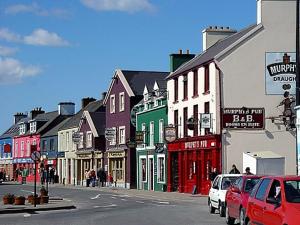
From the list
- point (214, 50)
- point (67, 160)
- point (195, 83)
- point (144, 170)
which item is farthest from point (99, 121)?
point (214, 50)

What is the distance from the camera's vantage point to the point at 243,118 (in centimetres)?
3984

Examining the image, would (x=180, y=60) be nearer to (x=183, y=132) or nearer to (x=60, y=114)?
(x=183, y=132)

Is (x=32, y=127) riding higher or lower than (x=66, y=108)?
lower

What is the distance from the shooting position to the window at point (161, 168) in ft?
164

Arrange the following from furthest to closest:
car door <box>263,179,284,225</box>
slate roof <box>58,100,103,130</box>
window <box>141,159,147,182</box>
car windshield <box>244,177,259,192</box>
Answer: slate roof <box>58,100,103,130</box>, window <box>141,159,147,182</box>, car windshield <box>244,177,259,192</box>, car door <box>263,179,284,225</box>

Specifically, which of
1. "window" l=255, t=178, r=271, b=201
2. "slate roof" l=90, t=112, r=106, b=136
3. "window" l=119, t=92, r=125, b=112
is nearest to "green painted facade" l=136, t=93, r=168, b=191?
"window" l=119, t=92, r=125, b=112

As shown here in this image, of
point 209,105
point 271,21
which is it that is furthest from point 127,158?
point 271,21

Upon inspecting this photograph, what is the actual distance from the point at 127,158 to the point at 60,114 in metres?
32.3

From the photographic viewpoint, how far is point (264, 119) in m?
39.8

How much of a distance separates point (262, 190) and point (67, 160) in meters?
64.4

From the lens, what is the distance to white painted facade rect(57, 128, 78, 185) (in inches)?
2962

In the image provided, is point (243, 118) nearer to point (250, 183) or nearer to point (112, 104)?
point (250, 183)

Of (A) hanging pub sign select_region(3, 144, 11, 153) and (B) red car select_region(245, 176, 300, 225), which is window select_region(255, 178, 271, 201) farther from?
(A) hanging pub sign select_region(3, 144, 11, 153)

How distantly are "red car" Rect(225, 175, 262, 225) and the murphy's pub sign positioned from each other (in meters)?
20.4
